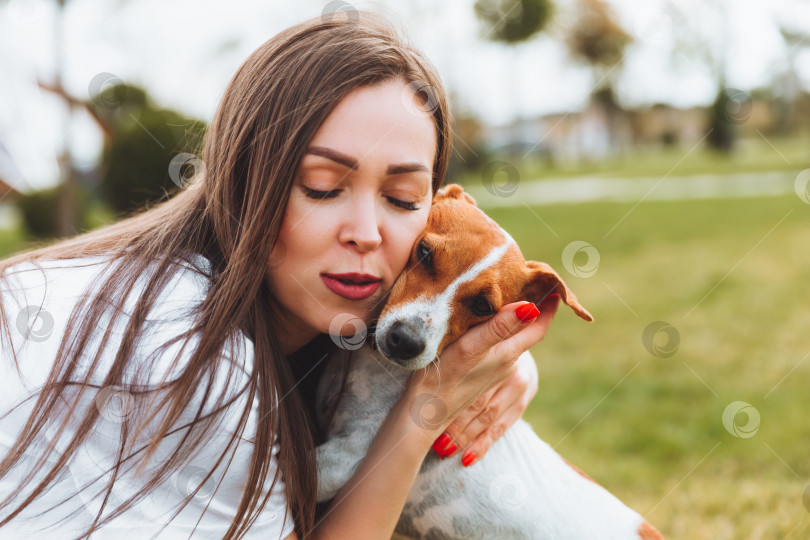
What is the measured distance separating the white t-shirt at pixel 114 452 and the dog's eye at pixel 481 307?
0.88 metres

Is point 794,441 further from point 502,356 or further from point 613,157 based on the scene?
point 613,157

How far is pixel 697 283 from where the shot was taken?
852 centimetres

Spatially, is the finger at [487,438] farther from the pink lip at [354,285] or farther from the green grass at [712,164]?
the green grass at [712,164]

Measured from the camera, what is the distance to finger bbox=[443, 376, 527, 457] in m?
2.62

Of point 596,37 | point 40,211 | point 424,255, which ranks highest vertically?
point 424,255

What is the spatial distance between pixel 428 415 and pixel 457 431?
264 mm

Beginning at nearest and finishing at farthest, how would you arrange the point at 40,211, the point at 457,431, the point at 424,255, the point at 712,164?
the point at 424,255 → the point at 457,431 → the point at 40,211 → the point at 712,164

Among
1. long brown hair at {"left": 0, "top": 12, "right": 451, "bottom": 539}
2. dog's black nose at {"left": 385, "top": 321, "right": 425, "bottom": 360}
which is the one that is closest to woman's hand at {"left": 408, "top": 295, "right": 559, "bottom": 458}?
dog's black nose at {"left": 385, "top": 321, "right": 425, "bottom": 360}

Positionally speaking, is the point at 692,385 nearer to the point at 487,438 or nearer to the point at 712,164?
the point at 487,438

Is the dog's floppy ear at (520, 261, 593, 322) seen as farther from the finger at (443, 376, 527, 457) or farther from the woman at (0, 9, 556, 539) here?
the finger at (443, 376, 527, 457)

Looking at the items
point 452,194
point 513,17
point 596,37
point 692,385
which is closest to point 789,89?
point 596,37

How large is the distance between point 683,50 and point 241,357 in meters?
28.3

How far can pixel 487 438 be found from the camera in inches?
104

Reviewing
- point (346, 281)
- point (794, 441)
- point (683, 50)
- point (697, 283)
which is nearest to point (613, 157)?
point (683, 50)
